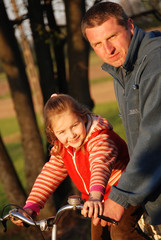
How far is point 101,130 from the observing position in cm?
266

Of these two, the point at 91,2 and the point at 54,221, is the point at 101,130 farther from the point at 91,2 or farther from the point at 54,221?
the point at 91,2

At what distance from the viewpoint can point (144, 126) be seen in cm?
209

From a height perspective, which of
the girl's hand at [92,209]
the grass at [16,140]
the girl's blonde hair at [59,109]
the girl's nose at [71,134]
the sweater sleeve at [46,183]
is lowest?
the grass at [16,140]

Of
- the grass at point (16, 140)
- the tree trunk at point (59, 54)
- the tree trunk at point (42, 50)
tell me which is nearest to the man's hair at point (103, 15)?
the grass at point (16, 140)

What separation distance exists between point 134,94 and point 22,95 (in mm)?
4673

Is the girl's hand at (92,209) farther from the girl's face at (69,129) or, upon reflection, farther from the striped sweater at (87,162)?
the girl's face at (69,129)

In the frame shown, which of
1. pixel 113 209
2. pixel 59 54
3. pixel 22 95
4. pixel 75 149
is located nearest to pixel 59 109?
pixel 75 149

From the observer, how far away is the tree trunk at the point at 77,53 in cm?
636

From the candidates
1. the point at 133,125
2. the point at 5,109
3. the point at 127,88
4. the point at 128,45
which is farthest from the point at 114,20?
the point at 5,109

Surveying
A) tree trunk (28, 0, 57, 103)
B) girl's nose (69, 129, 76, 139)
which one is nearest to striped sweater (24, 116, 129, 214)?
girl's nose (69, 129, 76, 139)

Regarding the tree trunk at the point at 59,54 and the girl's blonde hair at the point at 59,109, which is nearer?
the girl's blonde hair at the point at 59,109

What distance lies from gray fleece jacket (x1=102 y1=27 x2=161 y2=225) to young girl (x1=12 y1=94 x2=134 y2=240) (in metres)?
0.33

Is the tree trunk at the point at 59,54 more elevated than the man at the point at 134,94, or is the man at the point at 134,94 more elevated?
the man at the point at 134,94

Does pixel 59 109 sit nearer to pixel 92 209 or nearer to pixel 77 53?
pixel 92 209
